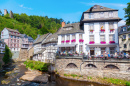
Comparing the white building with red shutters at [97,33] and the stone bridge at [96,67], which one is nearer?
the stone bridge at [96,67]

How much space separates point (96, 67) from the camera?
717 inches

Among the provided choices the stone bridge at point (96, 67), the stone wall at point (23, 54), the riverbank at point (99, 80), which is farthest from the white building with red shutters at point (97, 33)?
the stone wall at point (23, 54)

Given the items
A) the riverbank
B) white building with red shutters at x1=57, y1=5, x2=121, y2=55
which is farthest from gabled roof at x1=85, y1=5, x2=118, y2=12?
the riverbank

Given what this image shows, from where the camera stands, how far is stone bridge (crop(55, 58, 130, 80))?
16.8 metres

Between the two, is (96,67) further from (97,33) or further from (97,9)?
(97,9)

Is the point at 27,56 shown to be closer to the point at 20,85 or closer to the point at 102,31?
the point at 20,85

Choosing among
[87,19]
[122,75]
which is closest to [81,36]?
[87,19]

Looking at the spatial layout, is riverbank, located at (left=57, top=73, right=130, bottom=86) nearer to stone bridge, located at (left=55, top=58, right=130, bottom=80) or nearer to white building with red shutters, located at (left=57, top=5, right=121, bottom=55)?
stone bridge, located at (left=55, top=58, right=130, bottom=80)

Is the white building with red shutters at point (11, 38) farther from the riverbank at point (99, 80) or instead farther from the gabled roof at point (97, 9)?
the gabled roof at point (97, 9)

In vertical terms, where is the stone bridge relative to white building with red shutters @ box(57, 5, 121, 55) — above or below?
below

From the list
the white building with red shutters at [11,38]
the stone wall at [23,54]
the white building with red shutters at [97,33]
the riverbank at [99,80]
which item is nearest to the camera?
the riverbank at [99,80]

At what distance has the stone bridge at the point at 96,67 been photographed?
1678 cm

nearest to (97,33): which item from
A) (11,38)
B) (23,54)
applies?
(23,54)

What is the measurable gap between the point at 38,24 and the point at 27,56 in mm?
53462
